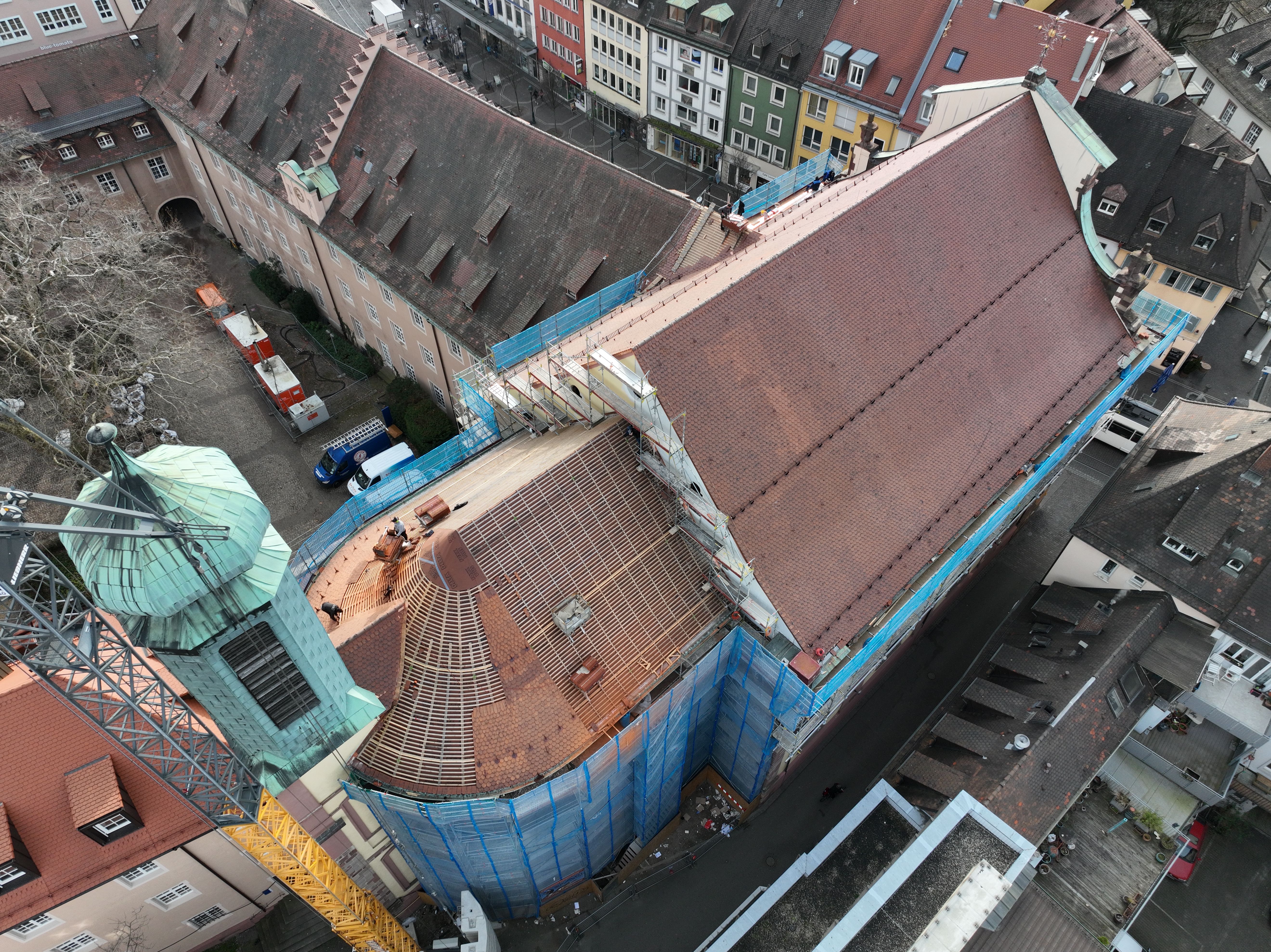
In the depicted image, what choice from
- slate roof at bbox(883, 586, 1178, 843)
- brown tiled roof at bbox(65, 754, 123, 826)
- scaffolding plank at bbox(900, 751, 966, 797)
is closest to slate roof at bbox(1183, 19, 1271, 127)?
slate roof at bbox(883, 586, 1178, 843)

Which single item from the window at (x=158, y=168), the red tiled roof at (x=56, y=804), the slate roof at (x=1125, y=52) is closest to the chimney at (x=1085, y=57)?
the slate roof at (x=1125, y=52)

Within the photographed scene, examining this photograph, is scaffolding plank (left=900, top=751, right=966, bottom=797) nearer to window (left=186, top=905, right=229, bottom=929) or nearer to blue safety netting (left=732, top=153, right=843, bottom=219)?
blue safety netting (left=732, top=153, right=843, bottom=219)

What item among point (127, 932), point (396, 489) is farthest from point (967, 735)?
point (127, 932)

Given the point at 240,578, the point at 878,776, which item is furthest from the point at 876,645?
the point at 240,578

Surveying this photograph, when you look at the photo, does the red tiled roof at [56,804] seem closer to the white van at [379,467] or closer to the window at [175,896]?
the window at [175,896]

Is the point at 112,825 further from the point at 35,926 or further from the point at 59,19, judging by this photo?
the point at 59,19

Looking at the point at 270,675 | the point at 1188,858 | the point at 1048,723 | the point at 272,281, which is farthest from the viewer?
the point at 272,281
